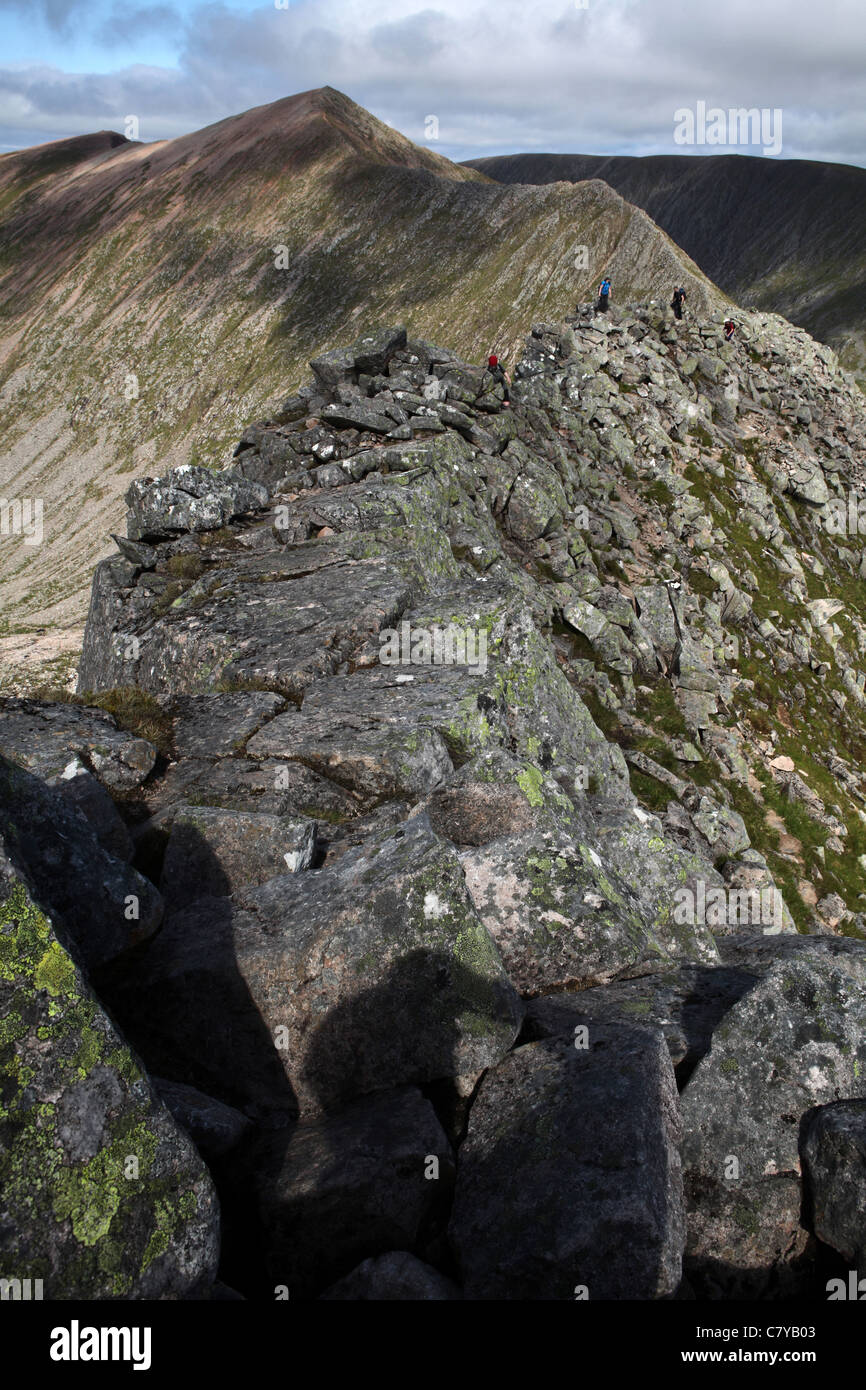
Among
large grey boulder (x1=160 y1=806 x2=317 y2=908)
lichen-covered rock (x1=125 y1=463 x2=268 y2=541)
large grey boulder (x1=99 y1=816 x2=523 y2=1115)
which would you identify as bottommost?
large grey boulder (x1=99 y1=816 x2=523 y2=1115)

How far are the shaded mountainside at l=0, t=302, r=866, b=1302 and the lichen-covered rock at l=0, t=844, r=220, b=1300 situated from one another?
18mm

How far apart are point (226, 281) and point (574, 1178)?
15797cm

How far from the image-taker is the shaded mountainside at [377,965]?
4738 millimetres

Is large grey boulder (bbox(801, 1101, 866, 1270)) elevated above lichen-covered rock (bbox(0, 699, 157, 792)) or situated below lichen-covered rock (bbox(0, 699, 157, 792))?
below

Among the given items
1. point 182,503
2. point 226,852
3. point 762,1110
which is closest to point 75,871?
point 226,852

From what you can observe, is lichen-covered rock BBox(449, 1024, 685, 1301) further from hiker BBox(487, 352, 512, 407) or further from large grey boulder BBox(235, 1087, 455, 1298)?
hiker BBox(487, 352, 512, 407)

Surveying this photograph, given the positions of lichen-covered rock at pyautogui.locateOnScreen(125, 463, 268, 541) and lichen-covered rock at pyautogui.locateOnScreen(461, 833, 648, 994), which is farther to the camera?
lichen-covered rock at pyautogui.locateOnScreen(125, 463, 268, 541)

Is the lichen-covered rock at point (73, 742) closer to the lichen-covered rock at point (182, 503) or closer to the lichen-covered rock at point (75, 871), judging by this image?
the lichen-covered rock at point (75, 871)

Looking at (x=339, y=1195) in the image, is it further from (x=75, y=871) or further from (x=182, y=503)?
(x=182, y=503)

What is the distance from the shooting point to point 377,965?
6641 millimetres

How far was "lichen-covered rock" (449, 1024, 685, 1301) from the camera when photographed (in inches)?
189

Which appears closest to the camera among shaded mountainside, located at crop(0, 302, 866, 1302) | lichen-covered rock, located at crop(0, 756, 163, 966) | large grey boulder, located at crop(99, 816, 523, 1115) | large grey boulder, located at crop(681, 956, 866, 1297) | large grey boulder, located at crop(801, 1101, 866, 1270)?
shaded mountainside, located at crop(0, 302, 866, 1302)

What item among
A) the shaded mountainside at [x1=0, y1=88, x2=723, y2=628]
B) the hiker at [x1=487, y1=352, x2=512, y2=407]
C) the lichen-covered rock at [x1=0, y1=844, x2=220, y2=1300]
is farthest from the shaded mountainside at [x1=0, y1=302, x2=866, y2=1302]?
the shaded mountainside at [x1=0, y1=88, x2=723, y2=628]

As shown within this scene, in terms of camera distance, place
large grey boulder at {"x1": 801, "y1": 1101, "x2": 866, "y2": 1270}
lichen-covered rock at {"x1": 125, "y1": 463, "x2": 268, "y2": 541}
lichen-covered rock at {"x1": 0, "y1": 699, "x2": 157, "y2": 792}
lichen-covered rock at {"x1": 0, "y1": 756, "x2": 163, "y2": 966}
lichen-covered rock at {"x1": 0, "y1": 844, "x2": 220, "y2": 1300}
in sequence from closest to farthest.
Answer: lichen-covered rock at {"x1": 0, "y1": 844, "x2": 220, "y2": 1300} → large grey boulder at {"x1": 801, "y1": 1101, "x2": 866, "y2": 1270} → lichen-covered rock at {"x1": 0, "y1": 756, "x2": 163, "y2": 966} → lichen-covered rock at {"x1": 0, "y1": 699, "x2": 157, "y2": 792} → lichen-covered rock at {"x1": 125, "y1": 463, "x2": 268, "y2": 541}
